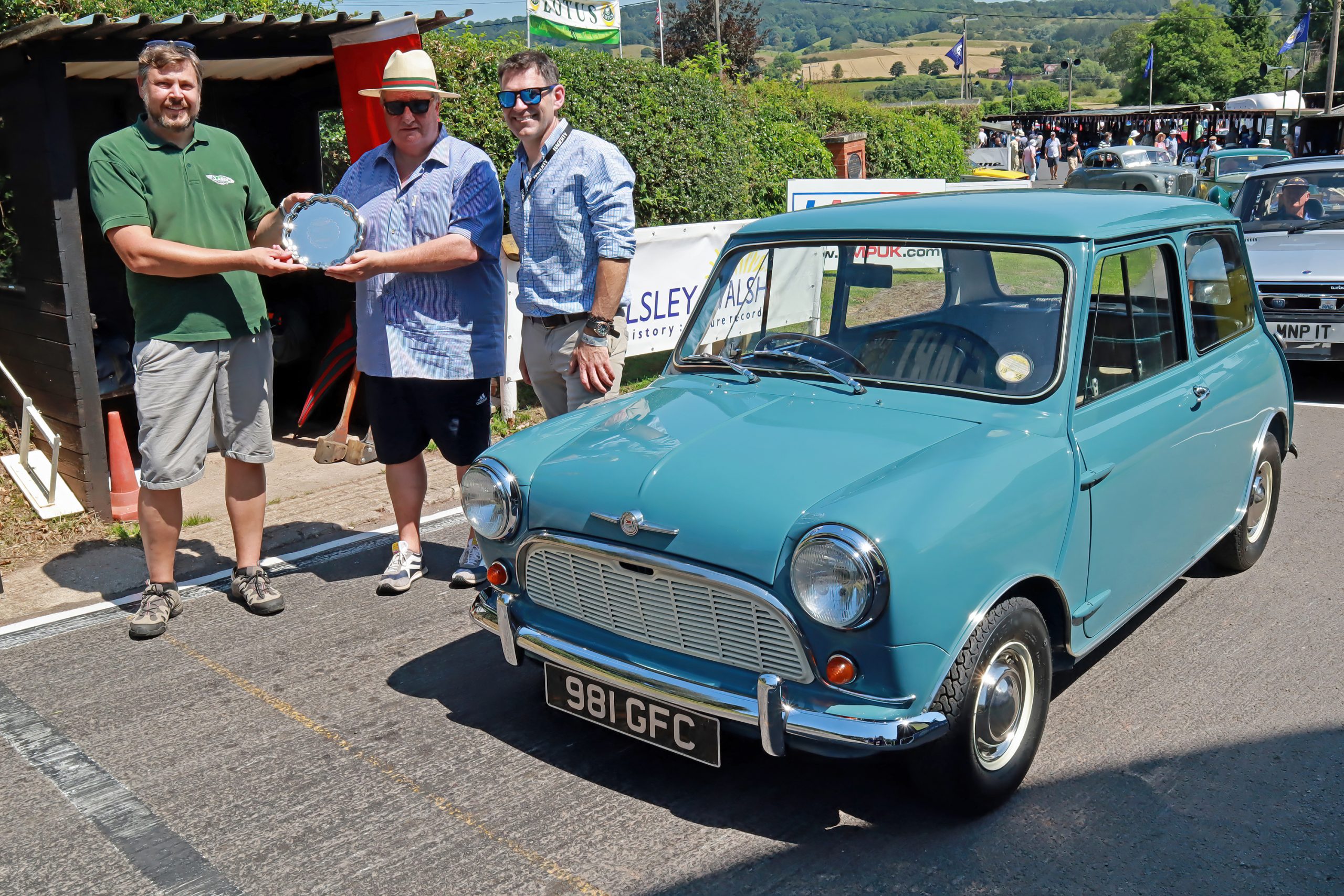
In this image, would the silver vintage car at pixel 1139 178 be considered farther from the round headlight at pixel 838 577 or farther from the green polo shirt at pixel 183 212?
the round headlight at pixel 838 577

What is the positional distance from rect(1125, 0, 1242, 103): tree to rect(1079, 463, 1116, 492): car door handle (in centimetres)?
10260

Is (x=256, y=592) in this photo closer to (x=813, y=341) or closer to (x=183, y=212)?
(x=183, y=212)

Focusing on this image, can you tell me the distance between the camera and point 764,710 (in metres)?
2.86

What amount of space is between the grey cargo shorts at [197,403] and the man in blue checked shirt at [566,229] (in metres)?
1.17

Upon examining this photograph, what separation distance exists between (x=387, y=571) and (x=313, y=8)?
271 inches

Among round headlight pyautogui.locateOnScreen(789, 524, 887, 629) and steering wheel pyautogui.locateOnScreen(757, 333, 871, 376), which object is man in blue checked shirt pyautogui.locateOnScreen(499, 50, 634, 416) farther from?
round headlight pyautogui.locateOnScreen(789, 524, 887, 629)

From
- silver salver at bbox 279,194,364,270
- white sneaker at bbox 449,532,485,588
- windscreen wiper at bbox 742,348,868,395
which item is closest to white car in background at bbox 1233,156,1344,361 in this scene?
windscreen wiper at bbox 742,348,868,395

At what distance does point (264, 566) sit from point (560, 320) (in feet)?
6.41

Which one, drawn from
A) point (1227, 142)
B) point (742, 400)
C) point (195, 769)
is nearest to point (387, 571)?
point (195, 769)

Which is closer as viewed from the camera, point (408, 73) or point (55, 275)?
point (408, 73)

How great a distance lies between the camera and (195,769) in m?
3.53

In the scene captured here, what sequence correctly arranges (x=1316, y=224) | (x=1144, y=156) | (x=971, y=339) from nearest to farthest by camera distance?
(x=971, y=339), (x=1316, y=224), (x=1144, y=156)

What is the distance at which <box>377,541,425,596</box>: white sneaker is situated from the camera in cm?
501

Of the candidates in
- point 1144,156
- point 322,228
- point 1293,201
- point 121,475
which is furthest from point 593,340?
point 1144,156
